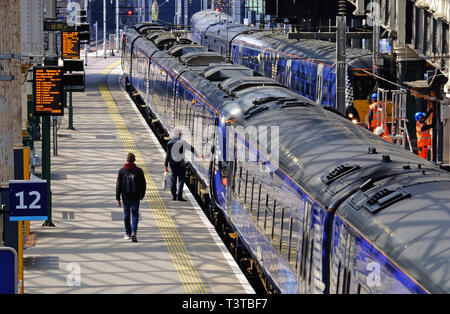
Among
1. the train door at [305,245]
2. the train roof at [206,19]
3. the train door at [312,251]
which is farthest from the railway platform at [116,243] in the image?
the train roof at [206,19]

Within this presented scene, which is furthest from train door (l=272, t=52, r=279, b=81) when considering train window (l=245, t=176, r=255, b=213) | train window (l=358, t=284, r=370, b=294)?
train window (l=358, t=284, r=370, b=294)

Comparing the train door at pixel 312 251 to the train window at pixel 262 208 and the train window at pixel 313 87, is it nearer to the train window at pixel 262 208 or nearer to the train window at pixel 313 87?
the train window at pixel 262 208

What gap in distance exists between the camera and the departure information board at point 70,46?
86.9ft

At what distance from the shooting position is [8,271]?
6707mm

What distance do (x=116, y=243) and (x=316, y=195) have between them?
668cm

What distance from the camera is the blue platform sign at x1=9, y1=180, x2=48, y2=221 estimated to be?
10.3 m

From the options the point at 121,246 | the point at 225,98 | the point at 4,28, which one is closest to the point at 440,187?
the point at 4,28

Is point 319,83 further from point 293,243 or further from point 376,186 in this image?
point 376,186

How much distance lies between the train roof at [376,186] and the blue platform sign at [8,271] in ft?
10.4

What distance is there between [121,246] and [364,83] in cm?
1276

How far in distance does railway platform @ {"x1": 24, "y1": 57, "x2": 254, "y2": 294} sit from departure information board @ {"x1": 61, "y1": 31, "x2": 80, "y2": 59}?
115 inches

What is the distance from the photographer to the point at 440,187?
31.5 feet

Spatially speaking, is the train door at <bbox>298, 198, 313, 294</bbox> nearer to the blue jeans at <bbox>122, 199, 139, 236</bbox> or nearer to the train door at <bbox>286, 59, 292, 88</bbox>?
the blue jeans at <bbox>122, 199, 139, 236</bbox>

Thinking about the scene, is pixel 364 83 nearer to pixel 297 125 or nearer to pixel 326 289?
pixel 297 125
